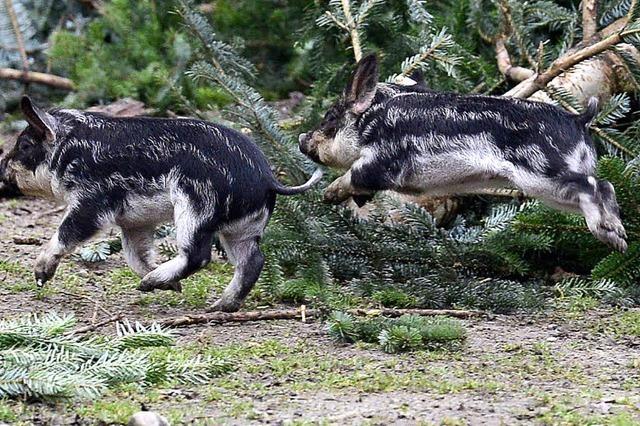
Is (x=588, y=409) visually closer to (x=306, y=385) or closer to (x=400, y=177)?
(x=306, y=385)

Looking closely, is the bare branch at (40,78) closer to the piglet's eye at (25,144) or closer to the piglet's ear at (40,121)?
the piglet's eye at (25,144)

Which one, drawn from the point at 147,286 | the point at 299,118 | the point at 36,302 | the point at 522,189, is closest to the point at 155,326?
the point at 147,286

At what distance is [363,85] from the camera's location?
22.2 ft

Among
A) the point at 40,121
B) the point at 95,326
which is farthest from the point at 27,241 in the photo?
the point at 95,326

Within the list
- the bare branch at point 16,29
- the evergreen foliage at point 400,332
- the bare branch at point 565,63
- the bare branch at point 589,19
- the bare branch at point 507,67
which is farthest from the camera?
the bare branch at point 16,29

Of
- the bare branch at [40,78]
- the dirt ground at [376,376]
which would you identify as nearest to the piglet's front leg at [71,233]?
the dirt ground at [376,376]

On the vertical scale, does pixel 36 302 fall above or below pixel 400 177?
below

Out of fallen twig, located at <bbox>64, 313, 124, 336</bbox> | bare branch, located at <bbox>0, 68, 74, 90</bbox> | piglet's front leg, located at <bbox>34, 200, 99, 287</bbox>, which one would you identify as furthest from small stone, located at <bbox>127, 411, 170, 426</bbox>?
bare branch, located at <bbox>0, 68, 74, 90</bbox>

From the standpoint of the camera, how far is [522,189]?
6.34 meters

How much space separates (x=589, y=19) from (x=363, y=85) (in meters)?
2.15

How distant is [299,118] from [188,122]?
228 cm

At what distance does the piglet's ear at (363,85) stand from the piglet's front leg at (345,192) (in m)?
0.41

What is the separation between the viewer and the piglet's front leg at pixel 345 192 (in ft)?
22.1

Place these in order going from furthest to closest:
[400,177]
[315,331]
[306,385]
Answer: [400,177] → [315,331] → [306,385]
